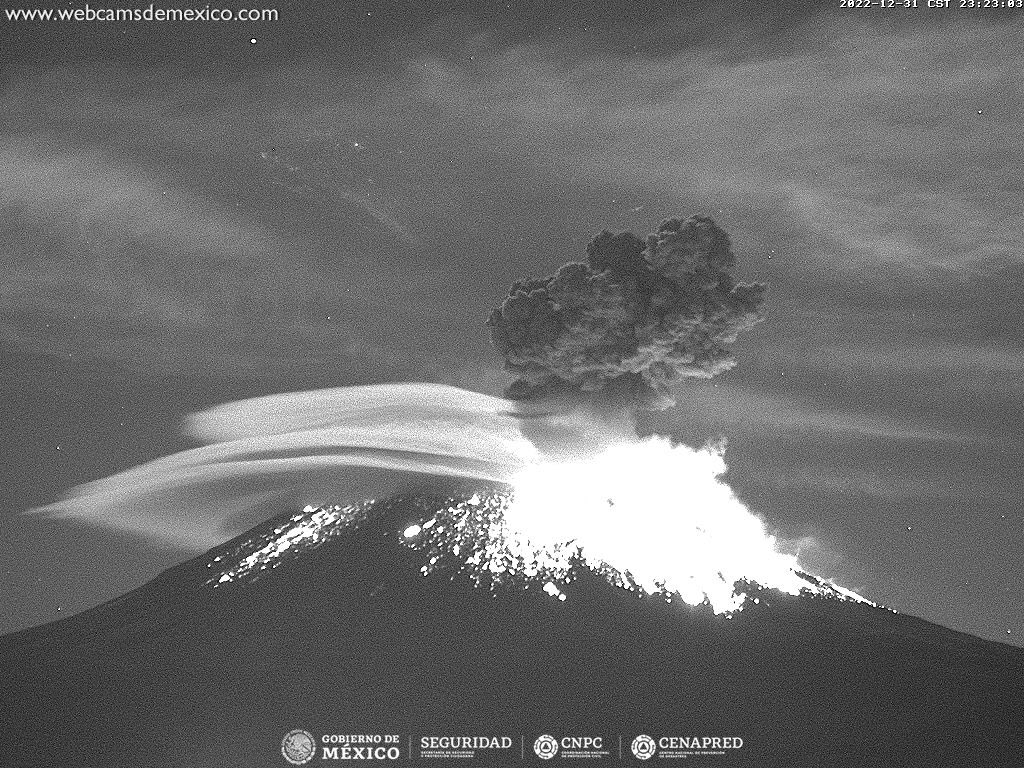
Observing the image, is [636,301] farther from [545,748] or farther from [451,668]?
[545,748]

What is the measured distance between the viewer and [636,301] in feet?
25.4

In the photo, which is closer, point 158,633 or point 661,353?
point 158,633

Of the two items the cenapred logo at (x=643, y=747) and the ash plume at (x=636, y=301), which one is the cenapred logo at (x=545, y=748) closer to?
the cenapred logo at (x=643, y=747)

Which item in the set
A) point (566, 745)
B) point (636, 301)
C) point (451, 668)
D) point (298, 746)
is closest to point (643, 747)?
point (566, 745)

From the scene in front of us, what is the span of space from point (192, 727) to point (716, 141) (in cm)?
Result: 373

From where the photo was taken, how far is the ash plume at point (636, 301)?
7211mm


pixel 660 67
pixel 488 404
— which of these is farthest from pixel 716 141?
→ pixel 488 404

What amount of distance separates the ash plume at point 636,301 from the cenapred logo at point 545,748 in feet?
5.39

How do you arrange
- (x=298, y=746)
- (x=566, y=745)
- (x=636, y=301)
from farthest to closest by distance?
(x=636, y=301) → (x=566, y=745) → (x=298, y=746)

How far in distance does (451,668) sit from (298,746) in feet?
2.55

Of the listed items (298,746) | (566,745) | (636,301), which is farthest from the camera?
(636,301)

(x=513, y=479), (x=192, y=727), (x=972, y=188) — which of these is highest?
(x=972, y=188)

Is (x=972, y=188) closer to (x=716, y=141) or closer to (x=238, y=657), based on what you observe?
(x=716, y=141)

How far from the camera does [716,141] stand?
732cm
